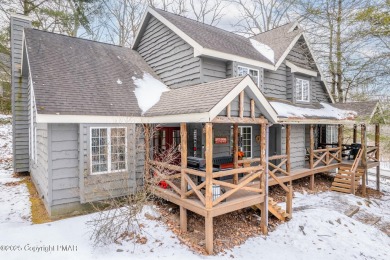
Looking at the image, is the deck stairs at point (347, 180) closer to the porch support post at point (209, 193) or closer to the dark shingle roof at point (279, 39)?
the dark shingle roof at point (279, 39)

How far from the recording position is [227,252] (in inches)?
248

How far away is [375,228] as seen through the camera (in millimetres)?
8617

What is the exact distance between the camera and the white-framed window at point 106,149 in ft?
26.2

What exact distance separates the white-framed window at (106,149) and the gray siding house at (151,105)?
3cm

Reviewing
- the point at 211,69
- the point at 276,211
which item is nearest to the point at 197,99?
the point at 211,69

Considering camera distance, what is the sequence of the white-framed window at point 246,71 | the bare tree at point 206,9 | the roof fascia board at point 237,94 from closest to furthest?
the roof fascia board at point 237,94 → the white-framed window at point 246,71 → the bare tree at point 206,9

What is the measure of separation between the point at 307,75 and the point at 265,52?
317 centimetres

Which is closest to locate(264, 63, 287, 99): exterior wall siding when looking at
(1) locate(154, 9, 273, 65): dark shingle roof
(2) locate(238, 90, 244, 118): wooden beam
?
(1) locate(154, 9, 273, 65): dark shingle roof

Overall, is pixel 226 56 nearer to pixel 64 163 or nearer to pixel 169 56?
pixel 169 56

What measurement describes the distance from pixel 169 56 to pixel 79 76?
4.20 metres

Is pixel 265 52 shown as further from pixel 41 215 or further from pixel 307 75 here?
pixel 41 215

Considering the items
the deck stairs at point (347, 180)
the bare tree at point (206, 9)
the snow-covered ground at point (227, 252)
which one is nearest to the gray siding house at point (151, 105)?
the snow-covered ground at point (227, 252)

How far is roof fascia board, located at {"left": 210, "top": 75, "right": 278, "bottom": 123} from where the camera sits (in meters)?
6.05

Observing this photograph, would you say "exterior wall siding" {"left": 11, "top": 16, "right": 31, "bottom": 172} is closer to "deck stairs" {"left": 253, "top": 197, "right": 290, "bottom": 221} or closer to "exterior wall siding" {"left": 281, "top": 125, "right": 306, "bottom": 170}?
"deck stairs" {"left": 253, "top": 197, "right": 290, "bottom": 221}
